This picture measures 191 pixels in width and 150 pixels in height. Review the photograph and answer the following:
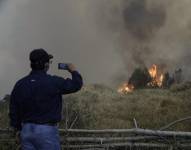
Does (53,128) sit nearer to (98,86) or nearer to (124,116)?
(124,116)

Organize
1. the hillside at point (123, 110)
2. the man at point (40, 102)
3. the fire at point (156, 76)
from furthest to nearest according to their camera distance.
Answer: the fire at point (156, 76)
the hillside at point (123, 110)
the man at point (40, 102)

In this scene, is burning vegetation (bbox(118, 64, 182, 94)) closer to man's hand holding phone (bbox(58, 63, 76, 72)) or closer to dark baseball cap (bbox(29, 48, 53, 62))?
man's hand holding phone (bbox(58, 63, 76, 72))

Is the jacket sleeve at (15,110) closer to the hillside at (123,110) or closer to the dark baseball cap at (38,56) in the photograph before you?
the dark baseball cap at (38,56)

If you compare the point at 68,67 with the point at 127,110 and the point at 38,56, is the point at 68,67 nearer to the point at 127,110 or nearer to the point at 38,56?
the point at 38,56

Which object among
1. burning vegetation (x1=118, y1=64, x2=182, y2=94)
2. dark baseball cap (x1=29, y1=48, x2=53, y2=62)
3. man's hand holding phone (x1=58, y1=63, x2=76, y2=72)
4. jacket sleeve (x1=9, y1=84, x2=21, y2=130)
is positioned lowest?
jacket sleeve (x1=9, y1=84, x2=21, y2=130)

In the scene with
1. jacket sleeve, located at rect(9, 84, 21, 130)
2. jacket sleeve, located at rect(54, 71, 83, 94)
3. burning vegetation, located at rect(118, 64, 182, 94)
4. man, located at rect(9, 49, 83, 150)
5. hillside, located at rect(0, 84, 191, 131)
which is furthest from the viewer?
burning vegetation, located at rect(118, 64, 182, 94)

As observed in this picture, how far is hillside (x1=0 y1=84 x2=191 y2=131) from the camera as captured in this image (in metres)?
13.1

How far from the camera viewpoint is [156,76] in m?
32.9

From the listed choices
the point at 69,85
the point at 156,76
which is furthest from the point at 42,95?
the point at 156,76

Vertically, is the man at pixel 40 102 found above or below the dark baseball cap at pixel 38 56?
below

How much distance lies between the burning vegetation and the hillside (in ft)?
30.6

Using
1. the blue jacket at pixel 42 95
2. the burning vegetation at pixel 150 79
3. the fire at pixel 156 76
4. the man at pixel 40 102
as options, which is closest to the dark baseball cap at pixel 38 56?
the man at pixel 40 102

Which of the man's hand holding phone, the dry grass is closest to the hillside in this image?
the dry grass

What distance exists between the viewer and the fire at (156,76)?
1250 inches
